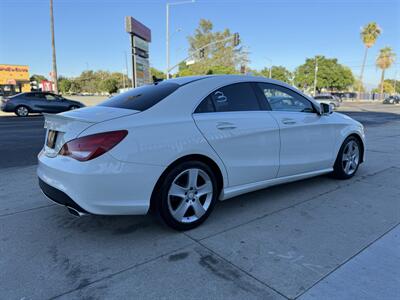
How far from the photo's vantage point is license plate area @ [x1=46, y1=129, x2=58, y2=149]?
2953 mm

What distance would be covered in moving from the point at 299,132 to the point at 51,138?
2955 millimetres

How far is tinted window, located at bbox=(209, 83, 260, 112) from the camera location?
338 centimetres

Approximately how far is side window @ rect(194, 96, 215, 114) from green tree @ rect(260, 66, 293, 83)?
8400 cm

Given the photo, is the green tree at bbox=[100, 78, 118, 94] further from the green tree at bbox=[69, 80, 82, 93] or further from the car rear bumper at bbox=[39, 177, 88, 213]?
the car rear bumper at bbox=[39, 177, 88, 213]

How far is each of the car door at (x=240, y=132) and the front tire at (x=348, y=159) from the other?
1573mm

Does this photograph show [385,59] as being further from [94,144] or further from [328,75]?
[94,144]

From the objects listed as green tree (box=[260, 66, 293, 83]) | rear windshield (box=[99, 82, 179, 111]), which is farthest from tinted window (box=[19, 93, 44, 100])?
green tree (box=[260, 66, 293, 83])

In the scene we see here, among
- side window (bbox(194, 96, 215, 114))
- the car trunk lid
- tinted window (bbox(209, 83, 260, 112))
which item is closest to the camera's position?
the car trunk lid

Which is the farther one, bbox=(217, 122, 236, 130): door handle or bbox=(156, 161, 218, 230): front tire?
bbox=(217, 122, 236, 130): door handle

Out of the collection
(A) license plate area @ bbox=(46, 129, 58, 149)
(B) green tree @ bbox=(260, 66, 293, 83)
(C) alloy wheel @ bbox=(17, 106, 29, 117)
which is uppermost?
(B) green tree @ bbox=(260, 66, 293, 83)

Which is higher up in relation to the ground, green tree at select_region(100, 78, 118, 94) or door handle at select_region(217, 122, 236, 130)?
green tree at select_region(100, 78, 118, 94)

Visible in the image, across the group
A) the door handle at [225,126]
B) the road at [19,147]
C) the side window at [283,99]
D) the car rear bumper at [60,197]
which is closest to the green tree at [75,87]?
the road at [19,147]

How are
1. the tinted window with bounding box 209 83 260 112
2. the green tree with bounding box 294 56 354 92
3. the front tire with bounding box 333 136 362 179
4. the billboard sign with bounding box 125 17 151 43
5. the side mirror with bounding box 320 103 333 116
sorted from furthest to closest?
the green tree with bounding box 294 56 354 92 < the billboard sign with bounding box 125 17 151 43 < the front tire with bounding box 333 136 362 179 < the side mirror with bounding box 320 103 333 116 < the tinted window with bounding box 209 83 260 112

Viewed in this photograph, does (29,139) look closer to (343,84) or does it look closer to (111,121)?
(111,121)
